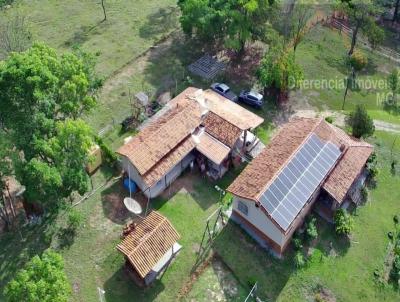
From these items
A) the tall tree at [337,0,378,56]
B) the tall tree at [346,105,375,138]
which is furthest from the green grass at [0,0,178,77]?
the tall tree at [346,105,375,138]

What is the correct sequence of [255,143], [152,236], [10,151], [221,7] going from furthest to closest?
[221,7], [255,143], [152,236], [10,151]

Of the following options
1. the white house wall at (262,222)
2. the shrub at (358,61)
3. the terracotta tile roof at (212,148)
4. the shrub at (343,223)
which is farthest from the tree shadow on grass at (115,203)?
the shrub at (358,61)

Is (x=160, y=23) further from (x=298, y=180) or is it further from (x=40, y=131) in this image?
(x=298, y=180)

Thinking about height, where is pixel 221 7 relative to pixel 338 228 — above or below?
above

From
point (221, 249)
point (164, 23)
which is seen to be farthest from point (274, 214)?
point (164, 23)

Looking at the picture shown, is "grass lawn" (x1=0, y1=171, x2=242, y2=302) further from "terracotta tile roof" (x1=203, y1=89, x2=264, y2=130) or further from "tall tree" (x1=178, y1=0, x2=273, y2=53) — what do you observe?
"tall tree" (x1=178, y1=0, x2=273, y2=53)

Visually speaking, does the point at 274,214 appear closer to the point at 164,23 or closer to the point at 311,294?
the point at 311,294

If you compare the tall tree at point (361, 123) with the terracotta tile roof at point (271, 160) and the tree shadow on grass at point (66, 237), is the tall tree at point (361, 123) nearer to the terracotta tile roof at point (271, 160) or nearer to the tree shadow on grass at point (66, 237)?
the terracotta tile roof at point (271, 160)
